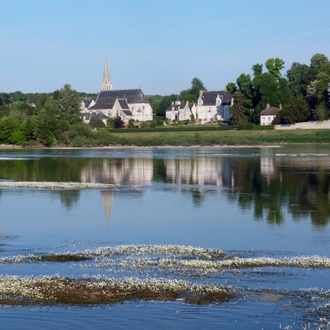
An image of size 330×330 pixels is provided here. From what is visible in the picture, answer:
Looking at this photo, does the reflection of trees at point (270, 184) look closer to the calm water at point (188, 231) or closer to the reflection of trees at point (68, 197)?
the calm water at point (188, 231)

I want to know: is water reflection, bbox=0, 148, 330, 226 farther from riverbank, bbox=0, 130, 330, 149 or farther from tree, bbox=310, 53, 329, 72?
tree, bbox=310, 53, 329, 72

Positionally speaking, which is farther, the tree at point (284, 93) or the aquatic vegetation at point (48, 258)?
the tree at point (284, 93)

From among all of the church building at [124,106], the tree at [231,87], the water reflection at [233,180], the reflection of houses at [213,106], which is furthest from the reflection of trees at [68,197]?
the church building at [124,106]

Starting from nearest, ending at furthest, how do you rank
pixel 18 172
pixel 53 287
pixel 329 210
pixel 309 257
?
pixel 53 287, pixel 309 257, pixel 329 210, pixel 18 172

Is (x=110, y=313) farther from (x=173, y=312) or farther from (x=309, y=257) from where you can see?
(x=309, y=257)

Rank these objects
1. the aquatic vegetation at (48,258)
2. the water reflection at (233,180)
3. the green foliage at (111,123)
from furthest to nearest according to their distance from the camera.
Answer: the green foliage at (111,123) < the water reflection at (233,180) < the aquatic vegetation at (48,258)

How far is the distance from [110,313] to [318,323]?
13.9 feet

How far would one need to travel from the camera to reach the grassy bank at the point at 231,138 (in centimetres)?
11231

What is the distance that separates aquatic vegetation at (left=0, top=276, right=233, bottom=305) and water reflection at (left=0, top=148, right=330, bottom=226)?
11.3 meters

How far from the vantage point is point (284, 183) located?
42.4m

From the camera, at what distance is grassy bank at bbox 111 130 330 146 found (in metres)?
112

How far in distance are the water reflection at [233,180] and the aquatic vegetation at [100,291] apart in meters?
11.3

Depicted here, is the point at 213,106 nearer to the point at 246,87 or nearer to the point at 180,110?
the point at 180,110

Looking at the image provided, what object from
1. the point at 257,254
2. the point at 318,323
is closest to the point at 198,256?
the point at 257,254
